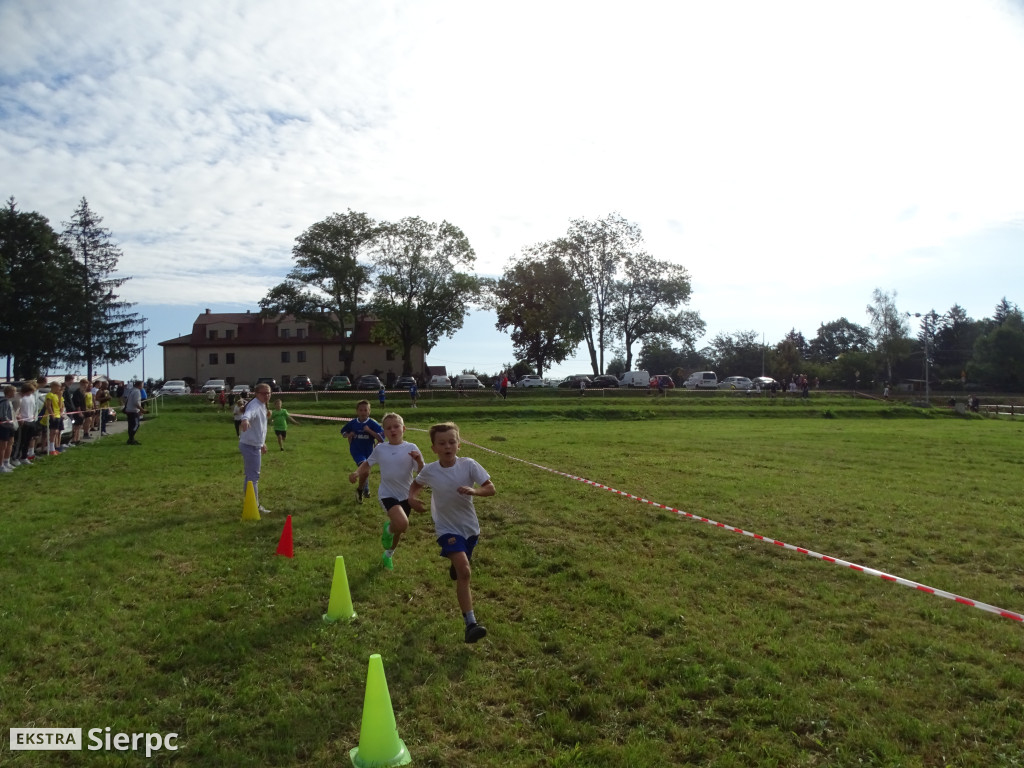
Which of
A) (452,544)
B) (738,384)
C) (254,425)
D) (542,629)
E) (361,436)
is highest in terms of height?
(738,384)

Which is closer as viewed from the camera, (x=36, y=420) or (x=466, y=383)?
(x=36, y=420)

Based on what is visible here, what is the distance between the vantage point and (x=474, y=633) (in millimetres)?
5426

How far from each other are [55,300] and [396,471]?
196 ft

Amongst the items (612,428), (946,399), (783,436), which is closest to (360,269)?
(612,428)

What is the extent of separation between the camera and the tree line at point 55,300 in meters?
53.3

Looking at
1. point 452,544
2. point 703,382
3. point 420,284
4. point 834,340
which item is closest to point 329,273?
point 420,284

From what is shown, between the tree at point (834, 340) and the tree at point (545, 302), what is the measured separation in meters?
72.6

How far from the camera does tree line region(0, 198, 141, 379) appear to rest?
175 ft

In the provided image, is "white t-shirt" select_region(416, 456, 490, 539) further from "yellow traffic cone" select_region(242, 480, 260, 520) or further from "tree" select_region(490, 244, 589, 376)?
"tree" select_region(490, 244, 589, 376)

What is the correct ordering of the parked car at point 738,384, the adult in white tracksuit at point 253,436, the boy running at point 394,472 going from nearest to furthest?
the boy running at point 394,472 < the adult in white tracksuit at point 253,436 < the parked car at point 738,384

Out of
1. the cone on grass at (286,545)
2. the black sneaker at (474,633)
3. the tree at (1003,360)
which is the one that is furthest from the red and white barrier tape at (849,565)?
the tree at (1003,360)

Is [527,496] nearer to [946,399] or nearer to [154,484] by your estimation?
[154,484]

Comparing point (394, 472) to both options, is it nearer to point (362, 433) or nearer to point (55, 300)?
point (362, 433)

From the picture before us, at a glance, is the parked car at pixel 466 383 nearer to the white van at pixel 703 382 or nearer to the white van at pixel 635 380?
the white van at pixel 635 380
